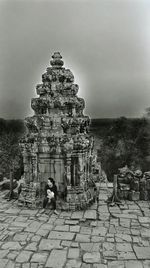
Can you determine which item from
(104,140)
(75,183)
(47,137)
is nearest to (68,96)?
(47,137)

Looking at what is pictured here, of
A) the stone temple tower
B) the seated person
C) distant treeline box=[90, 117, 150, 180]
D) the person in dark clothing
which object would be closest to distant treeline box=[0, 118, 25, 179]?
distant treeline box=[90, 117, 150, 180]

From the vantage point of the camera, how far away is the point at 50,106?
10336mm

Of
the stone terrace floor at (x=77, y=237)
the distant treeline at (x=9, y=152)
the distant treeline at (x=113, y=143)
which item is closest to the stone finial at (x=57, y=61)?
the stone terrace floor at (x=77, y=237)

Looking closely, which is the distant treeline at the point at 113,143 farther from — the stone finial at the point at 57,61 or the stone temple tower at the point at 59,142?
the stone finial at the point at 57,61

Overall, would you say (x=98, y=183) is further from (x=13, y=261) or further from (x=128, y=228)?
(x=13, y=261)

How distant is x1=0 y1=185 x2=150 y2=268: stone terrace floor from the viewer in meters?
6.62

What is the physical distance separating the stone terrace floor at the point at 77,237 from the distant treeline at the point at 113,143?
47.1ft

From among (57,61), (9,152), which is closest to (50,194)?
(57,61)

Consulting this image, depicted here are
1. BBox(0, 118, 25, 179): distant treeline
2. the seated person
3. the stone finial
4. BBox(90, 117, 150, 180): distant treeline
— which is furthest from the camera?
BBox(90, 117, 150, 180): distant treeline

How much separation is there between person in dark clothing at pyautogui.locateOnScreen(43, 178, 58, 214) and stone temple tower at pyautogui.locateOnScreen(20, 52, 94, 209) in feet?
1.55

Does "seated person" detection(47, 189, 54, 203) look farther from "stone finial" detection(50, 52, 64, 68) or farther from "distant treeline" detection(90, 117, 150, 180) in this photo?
"distant treeline" detection(90, 117, 150, 180)

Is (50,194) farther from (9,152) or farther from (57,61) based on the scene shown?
(9,152)

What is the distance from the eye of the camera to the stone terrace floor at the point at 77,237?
6.62 metres

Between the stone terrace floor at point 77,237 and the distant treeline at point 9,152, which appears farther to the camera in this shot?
the distant treeline at point 9,152
